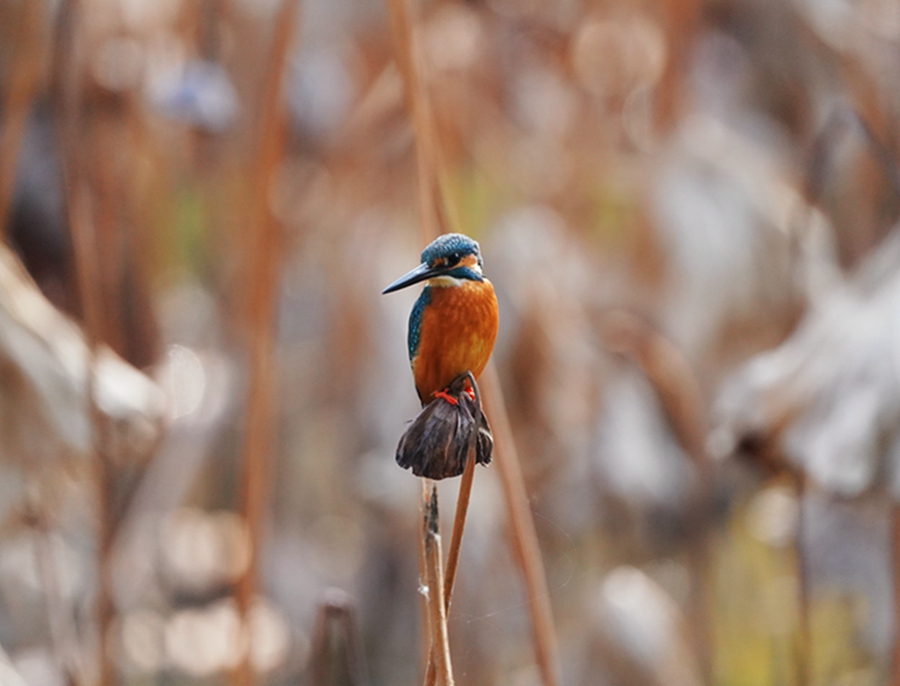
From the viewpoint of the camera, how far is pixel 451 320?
9.3 inches

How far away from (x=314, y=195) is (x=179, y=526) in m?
0.53

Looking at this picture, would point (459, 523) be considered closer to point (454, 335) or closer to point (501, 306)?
point (454, 335)

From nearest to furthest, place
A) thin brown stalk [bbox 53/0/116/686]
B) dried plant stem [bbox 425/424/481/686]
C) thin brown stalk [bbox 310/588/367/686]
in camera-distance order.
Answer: dried plant stem [bbox 425/424/481/686] < thin brown stalk [bbox 310/588/367/686] < thin brown stalk [bbox 53/0/116/686]

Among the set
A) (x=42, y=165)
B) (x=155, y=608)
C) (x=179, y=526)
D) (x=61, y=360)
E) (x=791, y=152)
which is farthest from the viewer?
(x=791, y=152)

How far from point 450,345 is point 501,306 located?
75 cm

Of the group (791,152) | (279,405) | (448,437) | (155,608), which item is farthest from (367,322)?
(448,437)

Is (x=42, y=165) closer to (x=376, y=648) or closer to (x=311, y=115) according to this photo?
(x=311, y=115)

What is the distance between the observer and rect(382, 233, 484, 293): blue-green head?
230 millimetres

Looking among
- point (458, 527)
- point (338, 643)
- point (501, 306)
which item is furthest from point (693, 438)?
point (458, 527)

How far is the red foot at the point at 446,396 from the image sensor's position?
0.23 meters

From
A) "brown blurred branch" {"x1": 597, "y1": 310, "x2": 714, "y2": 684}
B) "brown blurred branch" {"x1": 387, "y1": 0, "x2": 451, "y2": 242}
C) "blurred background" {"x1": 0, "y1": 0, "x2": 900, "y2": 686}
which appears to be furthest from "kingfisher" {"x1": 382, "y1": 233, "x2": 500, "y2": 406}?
"brown blurred branch" {"x1": 597, "y1": 310, "x2": 714, "y2": 684}

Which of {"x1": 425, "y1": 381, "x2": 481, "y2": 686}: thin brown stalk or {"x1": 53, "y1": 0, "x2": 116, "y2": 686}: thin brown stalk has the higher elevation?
{"x1": 53, "y1": 0, "x2": 116, "y2": 686}: thin brown stalk

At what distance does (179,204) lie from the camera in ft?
4.87

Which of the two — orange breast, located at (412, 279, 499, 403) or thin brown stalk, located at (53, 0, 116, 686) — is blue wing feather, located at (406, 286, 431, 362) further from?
thin brown stalk, located at (53, 0, 116, 686)
